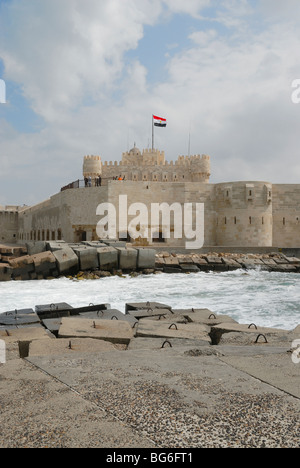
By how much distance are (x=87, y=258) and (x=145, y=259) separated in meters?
3.04

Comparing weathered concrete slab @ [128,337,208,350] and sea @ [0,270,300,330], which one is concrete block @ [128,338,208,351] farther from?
sea @ [0,270,300,330]

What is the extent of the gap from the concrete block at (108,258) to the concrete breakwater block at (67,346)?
14.7 m

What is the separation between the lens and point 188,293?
14531 millimetres

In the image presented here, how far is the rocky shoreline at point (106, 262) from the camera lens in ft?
Result: 60.0

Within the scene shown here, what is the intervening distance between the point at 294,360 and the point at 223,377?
2.95 feet

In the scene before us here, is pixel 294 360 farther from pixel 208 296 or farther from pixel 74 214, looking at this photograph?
pixel 74 214

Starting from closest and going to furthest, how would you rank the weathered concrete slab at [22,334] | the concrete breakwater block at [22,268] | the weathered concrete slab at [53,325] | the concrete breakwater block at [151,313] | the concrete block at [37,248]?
the weathered concrete slab at [22,334] < the weathered concrete slab at [53,325] < the concrete breakwater block at [151,313] < the concrete breakwater block at [22,268] < the concrete block at [37,248]

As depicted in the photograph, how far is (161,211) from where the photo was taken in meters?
27.6

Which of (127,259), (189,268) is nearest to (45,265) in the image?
(127,259)

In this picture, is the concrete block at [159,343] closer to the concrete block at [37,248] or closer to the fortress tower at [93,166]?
the concrete block at [37,248]

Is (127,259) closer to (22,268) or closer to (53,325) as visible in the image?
(22,268)
